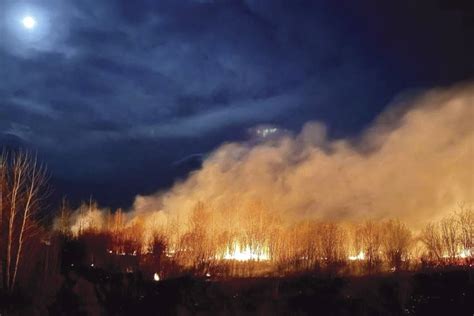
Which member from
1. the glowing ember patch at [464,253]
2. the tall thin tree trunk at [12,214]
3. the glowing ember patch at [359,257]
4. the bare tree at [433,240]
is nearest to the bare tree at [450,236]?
the glowing ember patch at [464,253]

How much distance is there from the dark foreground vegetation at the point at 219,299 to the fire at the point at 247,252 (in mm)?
19717

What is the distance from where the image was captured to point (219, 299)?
22.5m

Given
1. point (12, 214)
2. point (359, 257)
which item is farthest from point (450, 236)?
point (12, 214)

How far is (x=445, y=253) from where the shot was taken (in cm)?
3662

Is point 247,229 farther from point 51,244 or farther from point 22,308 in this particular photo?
point 22,308

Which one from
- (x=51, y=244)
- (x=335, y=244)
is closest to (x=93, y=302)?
(x=51, y=244)

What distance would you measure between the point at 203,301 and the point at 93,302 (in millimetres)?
5197

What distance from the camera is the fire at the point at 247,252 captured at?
43.7m

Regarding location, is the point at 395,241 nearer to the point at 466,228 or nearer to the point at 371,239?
the point at 371,239

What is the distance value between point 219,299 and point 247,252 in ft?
71.7

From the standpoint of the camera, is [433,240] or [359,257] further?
[359,257]

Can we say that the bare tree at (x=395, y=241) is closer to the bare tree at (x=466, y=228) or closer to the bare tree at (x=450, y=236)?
the bare tree at (x=450, y=236)

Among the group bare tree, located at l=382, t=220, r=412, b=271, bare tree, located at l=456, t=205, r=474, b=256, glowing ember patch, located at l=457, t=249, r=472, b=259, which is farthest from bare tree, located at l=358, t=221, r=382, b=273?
bare tree, located at l=456, t=205, r=474, b=256

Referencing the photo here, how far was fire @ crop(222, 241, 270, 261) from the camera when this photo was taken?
43.7 m
